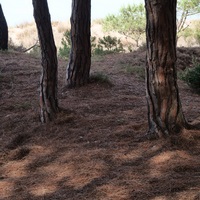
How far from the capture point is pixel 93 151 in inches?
168

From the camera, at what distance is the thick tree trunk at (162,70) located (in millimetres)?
4109

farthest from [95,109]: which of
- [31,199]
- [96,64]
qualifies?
[96,64]

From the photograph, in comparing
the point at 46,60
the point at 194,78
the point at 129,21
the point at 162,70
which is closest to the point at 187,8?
the point at 129,21

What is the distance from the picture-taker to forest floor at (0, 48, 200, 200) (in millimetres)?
3297

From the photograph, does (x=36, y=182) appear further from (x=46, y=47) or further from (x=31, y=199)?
(x=46, y=47)

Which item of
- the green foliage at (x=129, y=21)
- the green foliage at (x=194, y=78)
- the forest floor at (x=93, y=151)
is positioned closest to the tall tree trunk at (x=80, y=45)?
the forest floor at (x=93, y=151)

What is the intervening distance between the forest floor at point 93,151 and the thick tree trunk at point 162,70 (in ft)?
0.62

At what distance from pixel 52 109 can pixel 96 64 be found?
5427 millimetres

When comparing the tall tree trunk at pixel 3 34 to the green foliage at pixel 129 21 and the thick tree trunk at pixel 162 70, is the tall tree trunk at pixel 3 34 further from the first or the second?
the thick tree trunk at pixel 162 70

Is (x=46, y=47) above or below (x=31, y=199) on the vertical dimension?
above

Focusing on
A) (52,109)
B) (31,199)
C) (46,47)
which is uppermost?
(46,47)

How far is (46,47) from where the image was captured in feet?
17.9

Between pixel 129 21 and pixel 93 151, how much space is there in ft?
51.5

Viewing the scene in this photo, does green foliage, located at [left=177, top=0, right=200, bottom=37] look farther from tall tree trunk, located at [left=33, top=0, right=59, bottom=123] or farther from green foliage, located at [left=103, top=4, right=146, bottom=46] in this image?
tall tree trunk, located at [left=33, top=0, right=59, bottom=123]
